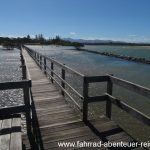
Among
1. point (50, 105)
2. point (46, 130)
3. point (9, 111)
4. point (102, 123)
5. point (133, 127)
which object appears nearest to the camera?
point (9, 111)

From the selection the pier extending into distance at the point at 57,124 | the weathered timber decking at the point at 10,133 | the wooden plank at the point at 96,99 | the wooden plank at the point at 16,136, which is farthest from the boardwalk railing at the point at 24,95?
the wooden plank at the point at 96,99

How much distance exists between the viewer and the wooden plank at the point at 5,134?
359 cm

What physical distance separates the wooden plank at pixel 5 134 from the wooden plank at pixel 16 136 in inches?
3.1

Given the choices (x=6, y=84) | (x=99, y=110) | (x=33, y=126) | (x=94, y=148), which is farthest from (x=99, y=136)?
(x=99, y=110)

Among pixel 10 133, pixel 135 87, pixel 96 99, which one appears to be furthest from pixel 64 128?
Result: pixel 135 87

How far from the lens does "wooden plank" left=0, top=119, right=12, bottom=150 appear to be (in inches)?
141

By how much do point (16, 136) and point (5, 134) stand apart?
0.31m

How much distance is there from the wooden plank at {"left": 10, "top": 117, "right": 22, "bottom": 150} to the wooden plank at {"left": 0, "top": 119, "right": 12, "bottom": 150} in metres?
0.08

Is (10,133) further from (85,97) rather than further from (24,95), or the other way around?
(85,97)

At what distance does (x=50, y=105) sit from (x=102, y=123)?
222 centimetres

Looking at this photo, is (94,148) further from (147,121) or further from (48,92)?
(48,92)

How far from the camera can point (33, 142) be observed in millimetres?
5043

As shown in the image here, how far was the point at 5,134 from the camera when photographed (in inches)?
159

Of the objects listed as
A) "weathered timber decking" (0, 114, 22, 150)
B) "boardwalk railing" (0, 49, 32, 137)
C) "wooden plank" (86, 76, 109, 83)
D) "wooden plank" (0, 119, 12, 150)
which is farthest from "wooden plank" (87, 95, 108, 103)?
"wooden plank" (0, 119, 12, 150)
